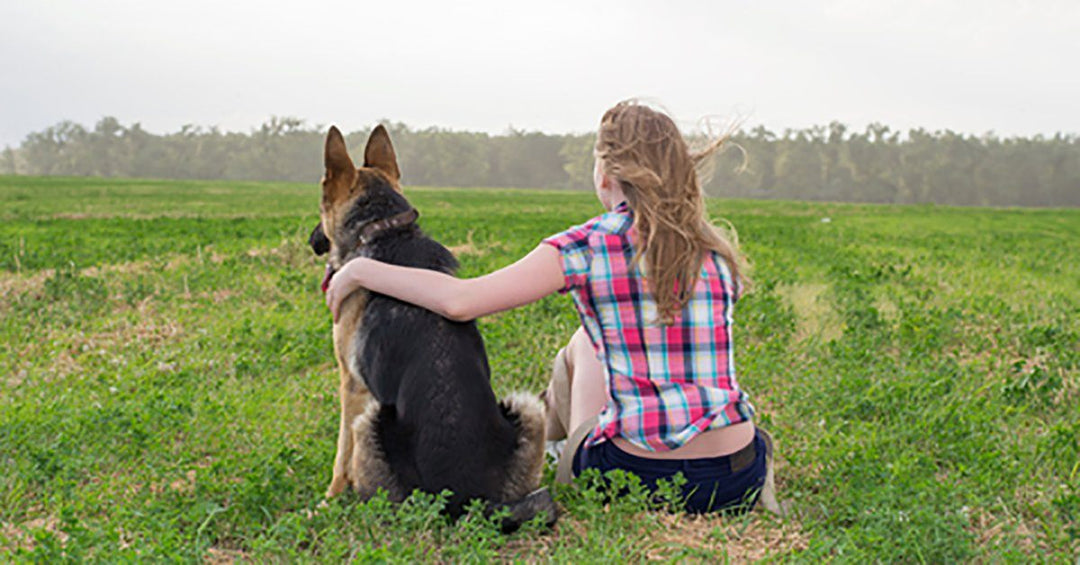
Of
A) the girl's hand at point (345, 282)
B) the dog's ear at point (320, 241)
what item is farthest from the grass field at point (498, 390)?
the dog's ear at point (320, 241)

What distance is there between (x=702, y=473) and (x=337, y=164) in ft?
7.88

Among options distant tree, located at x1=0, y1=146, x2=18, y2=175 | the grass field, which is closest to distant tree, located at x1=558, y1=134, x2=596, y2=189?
distant tree, located at x1=0, y1=146, x2=18, y2=175

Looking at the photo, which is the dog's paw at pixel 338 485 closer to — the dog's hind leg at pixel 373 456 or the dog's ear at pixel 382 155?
the dog's hind leg at pixel 373 456

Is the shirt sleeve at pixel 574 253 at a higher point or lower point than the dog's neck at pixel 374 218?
lower

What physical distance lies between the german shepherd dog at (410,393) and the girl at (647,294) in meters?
0.18

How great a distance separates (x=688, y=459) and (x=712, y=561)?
1.55 ft

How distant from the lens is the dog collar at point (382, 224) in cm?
441

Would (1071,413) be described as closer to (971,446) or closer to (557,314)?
(971,446)

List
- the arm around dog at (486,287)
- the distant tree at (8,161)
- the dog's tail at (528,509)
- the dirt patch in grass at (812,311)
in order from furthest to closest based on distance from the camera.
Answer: the distant tree at (8,161) → the dirt patch in grass at (812,311) → the dog's tail at (528,509) → the arm around dog at (486,287)

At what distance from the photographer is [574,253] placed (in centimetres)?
370

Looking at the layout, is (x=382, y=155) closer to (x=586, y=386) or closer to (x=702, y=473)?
(x=586, y=386)

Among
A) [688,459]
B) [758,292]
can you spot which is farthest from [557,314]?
[688,459]

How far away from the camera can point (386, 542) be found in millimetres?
3834

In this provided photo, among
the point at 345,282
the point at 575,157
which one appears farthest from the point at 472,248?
the point at 575,157
